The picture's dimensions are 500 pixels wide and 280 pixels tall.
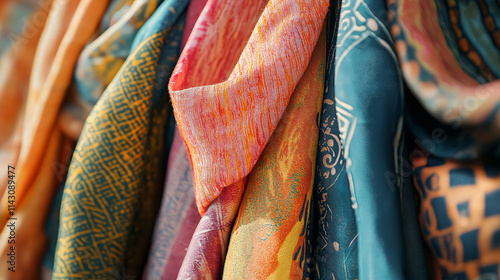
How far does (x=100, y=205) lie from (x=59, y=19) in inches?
10.9

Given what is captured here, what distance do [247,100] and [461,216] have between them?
0.59ft

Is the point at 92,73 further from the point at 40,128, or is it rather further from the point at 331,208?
the point at 331,208

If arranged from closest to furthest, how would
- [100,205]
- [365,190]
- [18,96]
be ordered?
[365,190], [100,205], [18,96]

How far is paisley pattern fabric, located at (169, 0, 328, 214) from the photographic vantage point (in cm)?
28

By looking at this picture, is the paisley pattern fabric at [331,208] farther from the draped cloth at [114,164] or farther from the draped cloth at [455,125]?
the draped cloth at [114,164]

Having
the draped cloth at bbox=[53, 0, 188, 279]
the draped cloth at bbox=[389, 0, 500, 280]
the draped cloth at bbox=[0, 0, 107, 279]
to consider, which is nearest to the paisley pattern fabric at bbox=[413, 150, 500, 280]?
the draped cloth at bbox=[389, 0, 500, 280]

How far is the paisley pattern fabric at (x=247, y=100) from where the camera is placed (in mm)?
276

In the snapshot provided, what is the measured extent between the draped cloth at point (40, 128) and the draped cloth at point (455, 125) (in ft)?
1.24

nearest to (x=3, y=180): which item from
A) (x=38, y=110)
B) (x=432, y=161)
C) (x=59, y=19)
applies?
(x=38, y=110)

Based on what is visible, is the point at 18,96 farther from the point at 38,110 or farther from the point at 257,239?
the point at 257,239

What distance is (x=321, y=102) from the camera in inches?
12.0

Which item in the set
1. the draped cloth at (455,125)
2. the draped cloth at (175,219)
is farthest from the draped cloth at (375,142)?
the draped cloth at (175,219)

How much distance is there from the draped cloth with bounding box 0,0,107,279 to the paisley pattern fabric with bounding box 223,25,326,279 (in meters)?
0.27

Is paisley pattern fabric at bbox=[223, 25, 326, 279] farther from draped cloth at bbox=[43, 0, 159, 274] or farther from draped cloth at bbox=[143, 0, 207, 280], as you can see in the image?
draped cloth at bbox=[43, 0, 159, 274]
